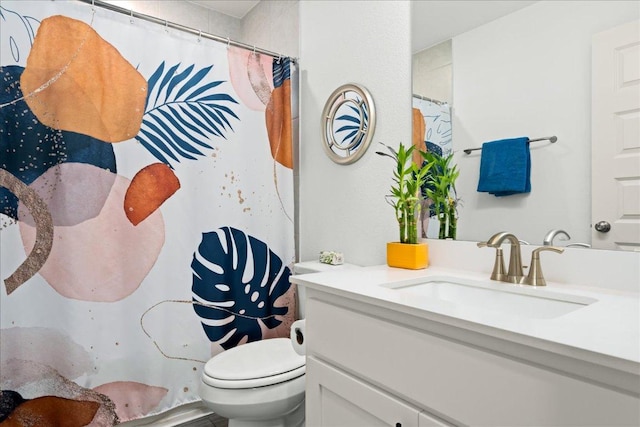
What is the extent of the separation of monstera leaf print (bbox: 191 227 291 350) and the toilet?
0.25m

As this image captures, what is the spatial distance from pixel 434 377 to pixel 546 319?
10.6 inches

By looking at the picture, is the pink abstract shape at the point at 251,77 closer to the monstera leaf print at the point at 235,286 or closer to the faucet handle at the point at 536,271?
the monstera leaf print at the point at 235,286

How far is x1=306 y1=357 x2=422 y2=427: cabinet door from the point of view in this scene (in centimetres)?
82

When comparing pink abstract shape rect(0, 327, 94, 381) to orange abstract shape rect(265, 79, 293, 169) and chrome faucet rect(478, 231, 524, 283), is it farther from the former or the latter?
chrome faucet rect(478, 231, 524, 283)

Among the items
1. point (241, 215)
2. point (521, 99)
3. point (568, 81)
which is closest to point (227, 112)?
point (241, 215)

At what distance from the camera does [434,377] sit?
753 mm

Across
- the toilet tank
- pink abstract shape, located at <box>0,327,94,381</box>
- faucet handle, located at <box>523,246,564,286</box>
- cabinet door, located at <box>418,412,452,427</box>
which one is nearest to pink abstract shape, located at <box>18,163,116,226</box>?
pink abstract shape, located at <box>0,327,94,381</box>

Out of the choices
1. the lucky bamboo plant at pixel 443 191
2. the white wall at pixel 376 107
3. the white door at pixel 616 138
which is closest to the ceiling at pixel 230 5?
the white wall at pixel 376 107

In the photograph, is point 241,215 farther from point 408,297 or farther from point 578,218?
point 578,218

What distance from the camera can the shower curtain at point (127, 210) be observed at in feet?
4.34

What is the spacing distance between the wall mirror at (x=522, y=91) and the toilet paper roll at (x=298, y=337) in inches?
24.8

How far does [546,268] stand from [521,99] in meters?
0.51

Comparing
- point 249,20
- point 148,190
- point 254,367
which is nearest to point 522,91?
point 254,367

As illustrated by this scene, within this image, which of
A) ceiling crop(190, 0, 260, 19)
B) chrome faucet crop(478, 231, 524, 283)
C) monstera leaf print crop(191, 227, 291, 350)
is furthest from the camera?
ceiling crop(190, 0, 260, 19)
